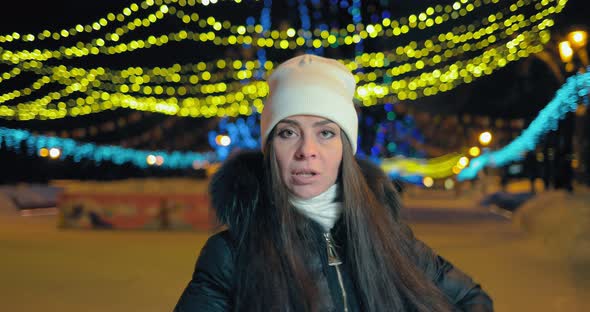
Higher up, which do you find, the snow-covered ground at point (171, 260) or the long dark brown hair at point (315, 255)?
the long dark brown hair at point (315, 255)

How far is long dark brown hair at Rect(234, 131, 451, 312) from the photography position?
6.37ft

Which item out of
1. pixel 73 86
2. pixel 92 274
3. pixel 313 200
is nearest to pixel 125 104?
pixel 73 86

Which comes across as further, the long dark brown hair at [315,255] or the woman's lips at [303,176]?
the woman's lips at [303,176]

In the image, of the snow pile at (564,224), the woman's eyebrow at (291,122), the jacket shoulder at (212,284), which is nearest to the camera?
the jacket shoulder at (212,284)

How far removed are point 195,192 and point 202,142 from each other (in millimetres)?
28410

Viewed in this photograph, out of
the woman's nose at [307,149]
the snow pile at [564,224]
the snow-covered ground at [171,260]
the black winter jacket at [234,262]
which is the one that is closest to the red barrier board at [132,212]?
the snow-covered ground at [171,260]

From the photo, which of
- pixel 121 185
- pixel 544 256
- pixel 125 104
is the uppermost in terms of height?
pixel 125 104

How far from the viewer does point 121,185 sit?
17047 mm

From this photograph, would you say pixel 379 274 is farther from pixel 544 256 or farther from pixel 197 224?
pixel 197 224

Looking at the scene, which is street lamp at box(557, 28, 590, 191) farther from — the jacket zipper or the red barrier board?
the jacket zipper

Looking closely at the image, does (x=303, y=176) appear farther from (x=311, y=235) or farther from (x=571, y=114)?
(x=571, y=114)

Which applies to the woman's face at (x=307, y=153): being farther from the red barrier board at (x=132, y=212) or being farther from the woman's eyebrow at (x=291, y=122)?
the red barrier board at (x=132, y=212)

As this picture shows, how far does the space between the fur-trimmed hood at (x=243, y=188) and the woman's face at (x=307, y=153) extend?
101 millimetres

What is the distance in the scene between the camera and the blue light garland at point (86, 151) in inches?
937
